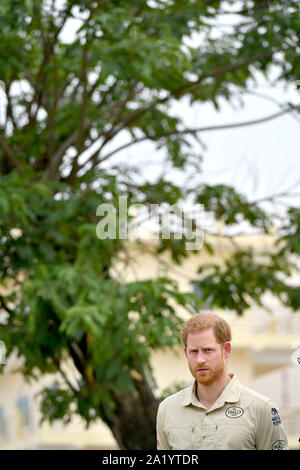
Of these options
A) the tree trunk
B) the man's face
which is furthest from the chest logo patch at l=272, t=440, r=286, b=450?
the tree trunk

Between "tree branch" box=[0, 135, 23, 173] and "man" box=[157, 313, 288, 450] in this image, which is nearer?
"man" box=[157, 313, 288, 450]

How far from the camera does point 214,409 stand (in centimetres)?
204

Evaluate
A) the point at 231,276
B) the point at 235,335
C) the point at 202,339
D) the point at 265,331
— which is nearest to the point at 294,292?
the point at 231,276

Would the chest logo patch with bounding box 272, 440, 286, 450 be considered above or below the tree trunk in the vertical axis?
below

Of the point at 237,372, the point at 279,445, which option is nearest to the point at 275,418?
the point at 279,445

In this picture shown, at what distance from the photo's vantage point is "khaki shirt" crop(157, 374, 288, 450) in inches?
78.3

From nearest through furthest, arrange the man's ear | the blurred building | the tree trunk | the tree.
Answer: the man's ear < the tree < the tree trunk < the blurred building

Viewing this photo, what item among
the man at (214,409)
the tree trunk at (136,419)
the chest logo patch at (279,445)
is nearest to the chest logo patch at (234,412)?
the man at (214,409)

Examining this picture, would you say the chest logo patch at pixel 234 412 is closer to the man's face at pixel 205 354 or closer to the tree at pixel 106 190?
the man's face at pixel 205 354

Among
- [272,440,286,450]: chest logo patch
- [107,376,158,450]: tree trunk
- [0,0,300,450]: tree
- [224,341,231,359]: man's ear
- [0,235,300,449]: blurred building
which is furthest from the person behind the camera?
[0,235,300,449]: blurred building

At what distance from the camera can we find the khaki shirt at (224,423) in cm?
199

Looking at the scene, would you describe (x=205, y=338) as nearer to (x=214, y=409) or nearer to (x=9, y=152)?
(x=214, y=409)

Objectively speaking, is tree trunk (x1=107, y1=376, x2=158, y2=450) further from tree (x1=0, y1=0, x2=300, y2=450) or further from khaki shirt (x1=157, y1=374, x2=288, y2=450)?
khaki shirt (x1=157, y1=374, x2=288, y2=450)
